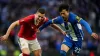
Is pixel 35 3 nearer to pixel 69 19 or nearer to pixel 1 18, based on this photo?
pixel 1 18

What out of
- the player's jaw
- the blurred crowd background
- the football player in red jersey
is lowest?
the blurred crowd background

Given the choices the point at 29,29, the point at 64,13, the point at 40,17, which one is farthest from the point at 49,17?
the point at 64,13

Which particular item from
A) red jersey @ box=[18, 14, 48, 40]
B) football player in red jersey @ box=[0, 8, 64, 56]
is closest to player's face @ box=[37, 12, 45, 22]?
football player in red jersey @ box=[0, 8, 64, 56]

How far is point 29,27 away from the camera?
46.0ft

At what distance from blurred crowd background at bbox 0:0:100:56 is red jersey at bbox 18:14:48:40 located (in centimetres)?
490

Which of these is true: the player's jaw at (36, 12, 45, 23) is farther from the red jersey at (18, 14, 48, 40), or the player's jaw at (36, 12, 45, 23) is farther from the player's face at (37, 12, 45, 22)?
the red jersey at (18, 14, 48, 40)

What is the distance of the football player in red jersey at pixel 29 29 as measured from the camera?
1367 cm

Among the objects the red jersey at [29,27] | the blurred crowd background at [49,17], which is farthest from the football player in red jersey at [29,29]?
the blurred crowd background at [49,17]

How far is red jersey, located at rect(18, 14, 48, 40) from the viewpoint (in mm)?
13820

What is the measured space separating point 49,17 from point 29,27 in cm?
831

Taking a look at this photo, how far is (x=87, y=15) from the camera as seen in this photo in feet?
73.9

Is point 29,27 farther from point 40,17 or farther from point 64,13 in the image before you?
point 64,13

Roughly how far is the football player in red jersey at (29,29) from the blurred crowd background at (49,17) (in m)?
4.68

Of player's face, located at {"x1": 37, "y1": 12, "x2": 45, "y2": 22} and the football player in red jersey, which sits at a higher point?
player's face, located at {"x1": 37, "y1": 12, "x2": 45, "y2": 22}
